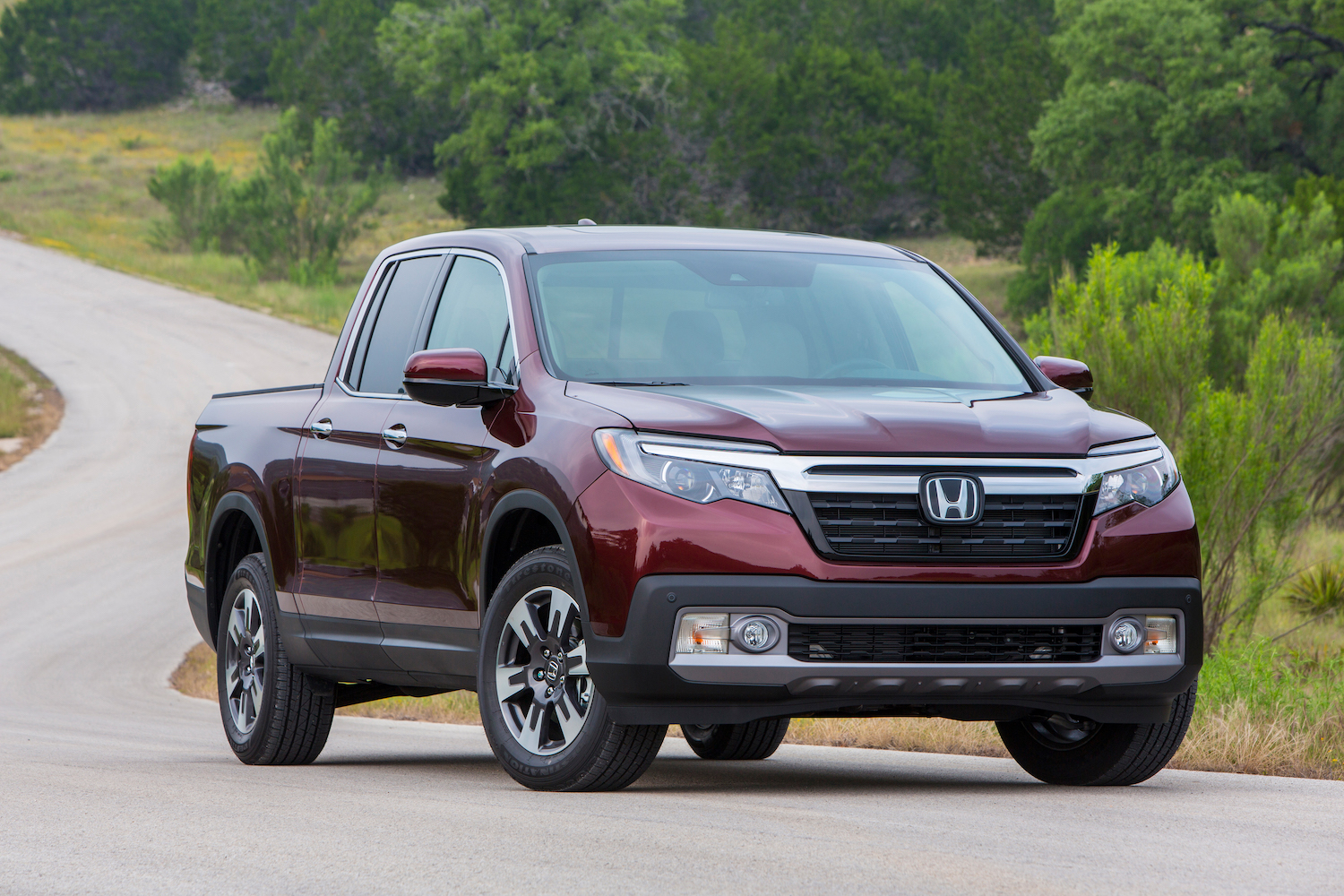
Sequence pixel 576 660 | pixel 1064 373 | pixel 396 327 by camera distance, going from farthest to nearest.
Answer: pixel 396 327
pixel 1064 373
pixel 576 660

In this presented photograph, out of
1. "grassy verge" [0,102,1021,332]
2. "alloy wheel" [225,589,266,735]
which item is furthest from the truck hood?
"grassy verge" [0,102,1021,332]

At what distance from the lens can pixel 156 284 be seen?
51.5m

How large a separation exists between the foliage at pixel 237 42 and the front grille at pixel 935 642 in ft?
326

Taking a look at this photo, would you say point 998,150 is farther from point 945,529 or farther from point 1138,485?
point 945,529

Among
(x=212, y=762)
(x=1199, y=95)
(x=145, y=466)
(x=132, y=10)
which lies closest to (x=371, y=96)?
(x=132, y=10)

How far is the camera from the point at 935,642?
5785mm

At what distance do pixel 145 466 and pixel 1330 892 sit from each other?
29359 millimetres

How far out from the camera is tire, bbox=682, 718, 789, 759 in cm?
827

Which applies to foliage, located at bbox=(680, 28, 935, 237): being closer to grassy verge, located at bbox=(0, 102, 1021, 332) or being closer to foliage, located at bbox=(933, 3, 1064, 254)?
grassy verge, located at bbox=(0, 102, 1021, 332)

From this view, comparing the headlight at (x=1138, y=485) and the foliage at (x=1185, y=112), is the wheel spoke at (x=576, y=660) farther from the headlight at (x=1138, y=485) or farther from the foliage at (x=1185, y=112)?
the foliage at (x=1185, y=112)

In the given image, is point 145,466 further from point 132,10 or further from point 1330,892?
point 132,10

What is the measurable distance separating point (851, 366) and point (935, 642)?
1.40m

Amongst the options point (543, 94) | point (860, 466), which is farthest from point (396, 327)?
point (543, 94)

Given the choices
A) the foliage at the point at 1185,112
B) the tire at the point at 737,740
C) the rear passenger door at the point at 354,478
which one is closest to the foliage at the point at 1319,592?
the tire at the point at 737,740
